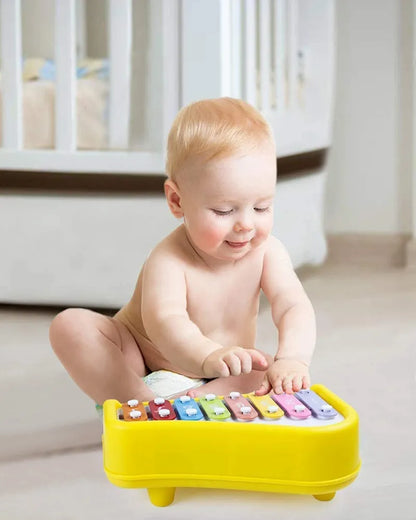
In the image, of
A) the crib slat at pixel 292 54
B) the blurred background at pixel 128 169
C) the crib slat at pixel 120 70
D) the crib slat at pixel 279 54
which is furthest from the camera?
the crib slat at pixel 292 54

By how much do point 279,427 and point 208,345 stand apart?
147mm

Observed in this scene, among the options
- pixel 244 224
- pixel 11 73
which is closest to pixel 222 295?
pixel 244 224

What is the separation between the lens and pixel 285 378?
85 cm

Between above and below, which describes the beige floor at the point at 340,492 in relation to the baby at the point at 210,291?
below

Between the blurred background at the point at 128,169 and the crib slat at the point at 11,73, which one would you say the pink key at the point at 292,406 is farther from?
the crib slat at the point at 11,73

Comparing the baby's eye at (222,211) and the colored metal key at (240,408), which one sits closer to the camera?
the colored metal key at (240,408)

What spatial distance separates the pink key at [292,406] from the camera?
2.52 feet

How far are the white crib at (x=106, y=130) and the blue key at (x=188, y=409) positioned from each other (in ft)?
2.52

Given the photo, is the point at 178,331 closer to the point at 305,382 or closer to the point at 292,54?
the point at 305,382

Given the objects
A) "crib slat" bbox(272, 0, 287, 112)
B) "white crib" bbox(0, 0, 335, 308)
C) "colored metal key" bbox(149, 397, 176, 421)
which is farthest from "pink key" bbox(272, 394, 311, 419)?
"crib slat" bbox(272, 0, 287, 112)

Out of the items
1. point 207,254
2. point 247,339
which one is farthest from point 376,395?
point 207,254

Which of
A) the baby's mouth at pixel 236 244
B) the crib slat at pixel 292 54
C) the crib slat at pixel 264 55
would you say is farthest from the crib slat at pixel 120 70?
the baby's mouth at pixel 236 244

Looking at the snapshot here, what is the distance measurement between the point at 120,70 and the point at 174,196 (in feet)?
2.30

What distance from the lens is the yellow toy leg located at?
2.59 feet
